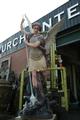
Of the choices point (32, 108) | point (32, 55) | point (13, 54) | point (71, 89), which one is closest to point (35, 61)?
point (32, 55)

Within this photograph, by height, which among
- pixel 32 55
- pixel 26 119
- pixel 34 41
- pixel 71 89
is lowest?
pixel 26 119

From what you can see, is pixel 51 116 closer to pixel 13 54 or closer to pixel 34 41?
pixel 34 41

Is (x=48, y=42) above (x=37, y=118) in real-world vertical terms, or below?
above

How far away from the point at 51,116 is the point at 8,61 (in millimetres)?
8707

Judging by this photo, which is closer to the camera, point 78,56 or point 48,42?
point 48,42

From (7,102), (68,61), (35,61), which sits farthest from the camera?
(68,61)

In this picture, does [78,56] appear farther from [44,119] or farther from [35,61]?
[44,119]

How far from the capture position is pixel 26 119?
486 centimetres

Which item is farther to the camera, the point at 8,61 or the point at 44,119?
the point at 8,61

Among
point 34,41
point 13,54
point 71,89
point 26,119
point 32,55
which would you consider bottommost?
point 26,119

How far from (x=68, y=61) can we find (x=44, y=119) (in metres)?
6.08

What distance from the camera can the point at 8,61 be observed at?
43.4 ft

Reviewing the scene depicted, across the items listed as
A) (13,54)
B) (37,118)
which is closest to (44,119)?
(37,118)

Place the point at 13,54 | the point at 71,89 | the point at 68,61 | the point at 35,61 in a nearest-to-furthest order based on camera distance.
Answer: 1. the point at 35,61
2. the point at 71,89
3. the point at 68,61
4. the point at 13,54
